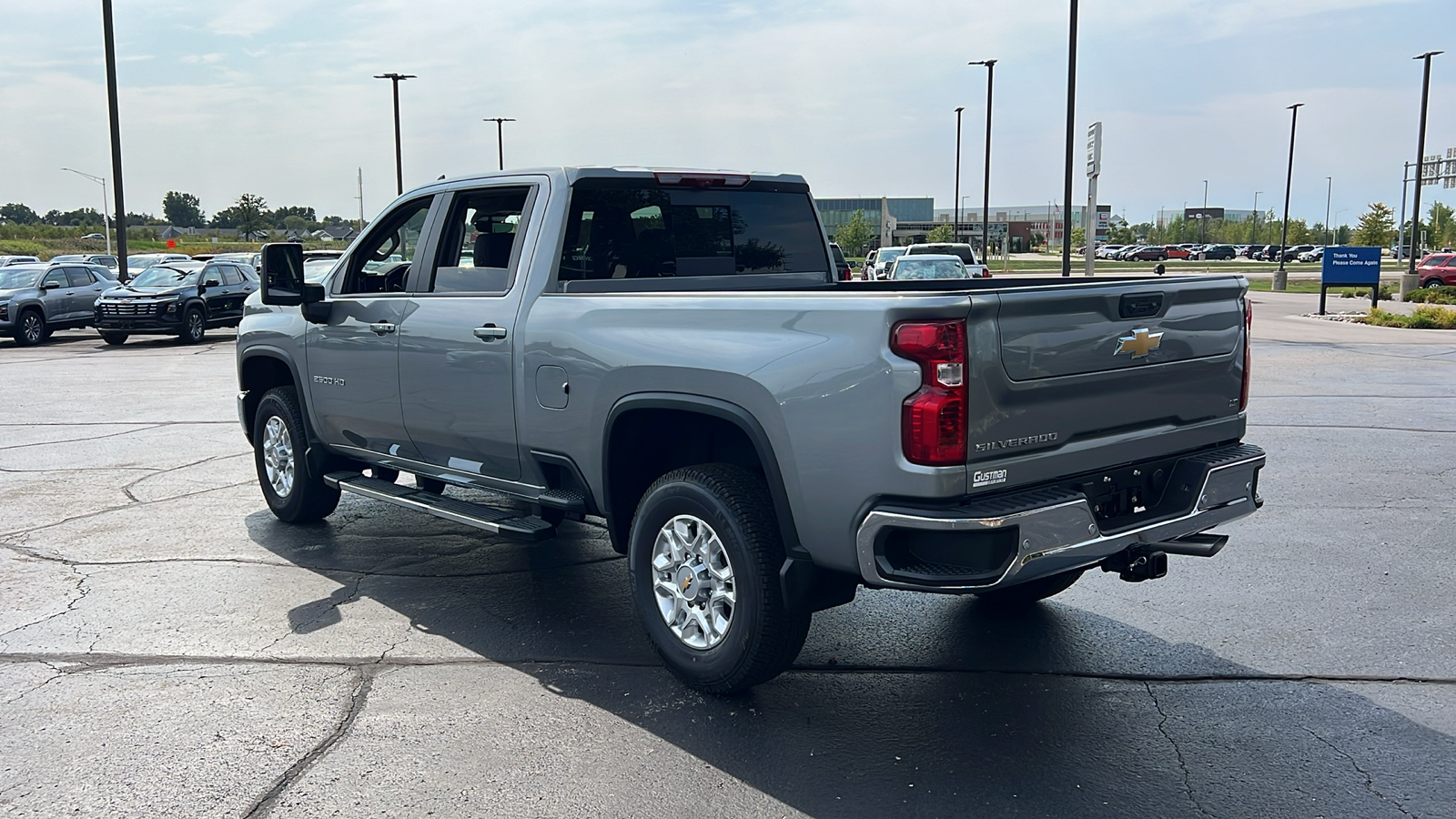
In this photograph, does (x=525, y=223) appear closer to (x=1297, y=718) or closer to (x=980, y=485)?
(x=980, y=485)

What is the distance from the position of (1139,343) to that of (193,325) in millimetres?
22435

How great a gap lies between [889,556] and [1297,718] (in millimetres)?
1745

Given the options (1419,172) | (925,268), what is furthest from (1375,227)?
(925,268)

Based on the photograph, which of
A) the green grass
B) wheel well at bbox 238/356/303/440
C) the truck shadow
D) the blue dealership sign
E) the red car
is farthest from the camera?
the red car

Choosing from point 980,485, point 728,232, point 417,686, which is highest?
point 728,232

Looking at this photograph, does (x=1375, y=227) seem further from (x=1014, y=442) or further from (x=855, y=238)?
(x=1014, y=442)

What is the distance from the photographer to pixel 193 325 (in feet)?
75.9

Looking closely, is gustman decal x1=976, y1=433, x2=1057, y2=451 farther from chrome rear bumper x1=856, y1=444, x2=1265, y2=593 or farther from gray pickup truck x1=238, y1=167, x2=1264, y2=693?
chrome rear bumper x1=856, y1=444, x2=1265, y2=593

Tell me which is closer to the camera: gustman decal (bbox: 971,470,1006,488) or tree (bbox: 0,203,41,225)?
gustman decal (bbox: 971,470,1006,488)

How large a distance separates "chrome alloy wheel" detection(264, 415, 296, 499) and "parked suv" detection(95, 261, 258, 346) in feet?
49.5

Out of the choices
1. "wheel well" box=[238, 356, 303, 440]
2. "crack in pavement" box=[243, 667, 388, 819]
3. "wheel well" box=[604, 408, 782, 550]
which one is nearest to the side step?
"wheel well" box=[604, 408, 782, 550]

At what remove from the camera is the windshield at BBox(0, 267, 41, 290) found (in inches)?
930

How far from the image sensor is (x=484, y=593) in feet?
19.6

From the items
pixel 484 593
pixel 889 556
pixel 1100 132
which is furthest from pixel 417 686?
pixel 1100 132
